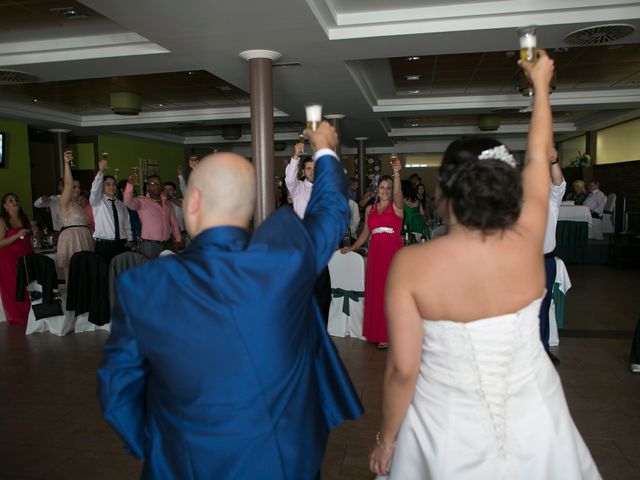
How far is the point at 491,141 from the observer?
1.40 m

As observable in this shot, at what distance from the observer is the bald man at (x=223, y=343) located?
1.14 meters

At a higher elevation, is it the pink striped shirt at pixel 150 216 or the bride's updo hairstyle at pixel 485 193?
the bride's updo hairstyle at pixel 485 193

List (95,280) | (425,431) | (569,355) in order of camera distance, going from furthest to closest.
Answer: (95,280) → (569,355) → (425,431)

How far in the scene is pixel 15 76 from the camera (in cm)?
680

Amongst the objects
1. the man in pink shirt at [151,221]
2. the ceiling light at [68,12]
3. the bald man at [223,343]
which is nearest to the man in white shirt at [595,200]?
the man in pink shirt at [151,221]

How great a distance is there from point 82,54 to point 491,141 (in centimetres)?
592

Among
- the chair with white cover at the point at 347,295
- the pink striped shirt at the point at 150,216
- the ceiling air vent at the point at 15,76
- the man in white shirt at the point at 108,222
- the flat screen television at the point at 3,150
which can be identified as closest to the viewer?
the chair with white cover at the point at 347,295

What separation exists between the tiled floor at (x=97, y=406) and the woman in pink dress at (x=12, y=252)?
0.30m

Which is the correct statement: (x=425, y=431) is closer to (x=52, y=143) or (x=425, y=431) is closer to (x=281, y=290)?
(x=281, y=290)

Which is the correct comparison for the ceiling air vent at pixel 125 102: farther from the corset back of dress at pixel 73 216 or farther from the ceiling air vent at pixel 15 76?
the corset back of dress at pixel 73 216

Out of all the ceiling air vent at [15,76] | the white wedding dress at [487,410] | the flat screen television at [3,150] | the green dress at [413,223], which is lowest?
the white wedding dress at [487,410]

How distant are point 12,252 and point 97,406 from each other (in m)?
3.38

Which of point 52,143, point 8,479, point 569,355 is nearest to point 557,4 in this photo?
point 569,355

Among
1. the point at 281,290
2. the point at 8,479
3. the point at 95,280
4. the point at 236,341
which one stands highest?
the point at 281,290
